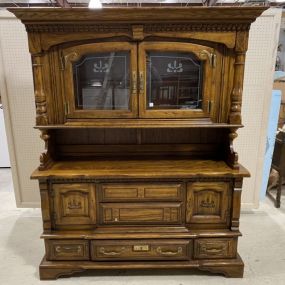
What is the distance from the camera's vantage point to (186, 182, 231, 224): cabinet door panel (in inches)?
73.5

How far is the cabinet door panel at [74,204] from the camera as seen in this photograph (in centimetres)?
186

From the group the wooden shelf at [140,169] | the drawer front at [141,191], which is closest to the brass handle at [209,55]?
the wooden shelf at [140,169]

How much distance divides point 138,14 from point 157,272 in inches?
68.1

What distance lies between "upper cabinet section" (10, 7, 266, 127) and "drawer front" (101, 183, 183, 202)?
0.41 metres

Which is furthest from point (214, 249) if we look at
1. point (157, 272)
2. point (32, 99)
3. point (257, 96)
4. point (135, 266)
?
point (32, 99)

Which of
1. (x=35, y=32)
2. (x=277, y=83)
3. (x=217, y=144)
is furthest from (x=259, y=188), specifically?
(x=35, y=32)

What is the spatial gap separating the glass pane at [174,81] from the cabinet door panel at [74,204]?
28.1 inches

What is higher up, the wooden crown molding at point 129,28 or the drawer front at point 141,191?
the wooden crown molding at point 129,28

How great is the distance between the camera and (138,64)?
1774mm

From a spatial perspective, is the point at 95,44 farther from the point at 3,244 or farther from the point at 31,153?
the point at 3,244

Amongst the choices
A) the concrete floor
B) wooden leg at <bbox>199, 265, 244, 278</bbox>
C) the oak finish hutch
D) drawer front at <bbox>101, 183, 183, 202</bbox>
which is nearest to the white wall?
the concrete floor

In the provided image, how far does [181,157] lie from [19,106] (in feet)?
5.14

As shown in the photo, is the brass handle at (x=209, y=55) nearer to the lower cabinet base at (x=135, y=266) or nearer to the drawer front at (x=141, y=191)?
the drawer front at (x=141, y=191)

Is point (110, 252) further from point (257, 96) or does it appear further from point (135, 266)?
point (257, 96)
